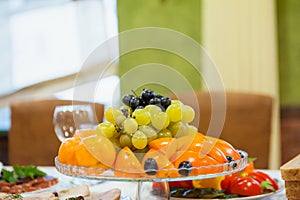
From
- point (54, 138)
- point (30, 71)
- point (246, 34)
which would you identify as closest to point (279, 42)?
point (246, 34)

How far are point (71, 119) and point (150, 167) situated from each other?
28.3 inches

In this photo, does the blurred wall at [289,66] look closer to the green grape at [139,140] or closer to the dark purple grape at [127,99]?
the dark purple grape at [127,99]

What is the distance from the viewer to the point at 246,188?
1479mm

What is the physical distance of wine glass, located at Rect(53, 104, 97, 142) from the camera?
1.88 metres

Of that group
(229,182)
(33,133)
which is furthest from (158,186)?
(33,133)

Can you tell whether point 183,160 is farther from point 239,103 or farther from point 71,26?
point 71,26

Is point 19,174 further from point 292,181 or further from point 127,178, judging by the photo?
point 292,181

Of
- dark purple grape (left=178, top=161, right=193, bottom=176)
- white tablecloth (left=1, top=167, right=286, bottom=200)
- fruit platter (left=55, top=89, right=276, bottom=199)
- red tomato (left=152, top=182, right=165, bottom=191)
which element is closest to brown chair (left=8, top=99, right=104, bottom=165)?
white tablecloth (left=1, top=167, right=286, bottom=200)

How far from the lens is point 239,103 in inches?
97.7

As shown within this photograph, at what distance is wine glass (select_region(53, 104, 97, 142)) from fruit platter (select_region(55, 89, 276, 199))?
516mm

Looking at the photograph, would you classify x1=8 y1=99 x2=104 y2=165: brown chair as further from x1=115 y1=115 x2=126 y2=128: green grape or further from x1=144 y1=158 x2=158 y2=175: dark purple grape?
x1=144 y1=158 x2=158 y2=175: dark purple grape

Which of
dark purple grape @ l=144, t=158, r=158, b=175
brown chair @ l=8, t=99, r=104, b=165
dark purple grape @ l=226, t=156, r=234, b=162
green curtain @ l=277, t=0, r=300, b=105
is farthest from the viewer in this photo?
green curtain @ l=277, t=0, r=300, b=105

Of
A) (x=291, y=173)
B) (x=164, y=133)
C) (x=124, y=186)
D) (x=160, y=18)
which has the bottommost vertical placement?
(x=124, y=186)

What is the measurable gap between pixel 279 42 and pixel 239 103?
51.6 inches
